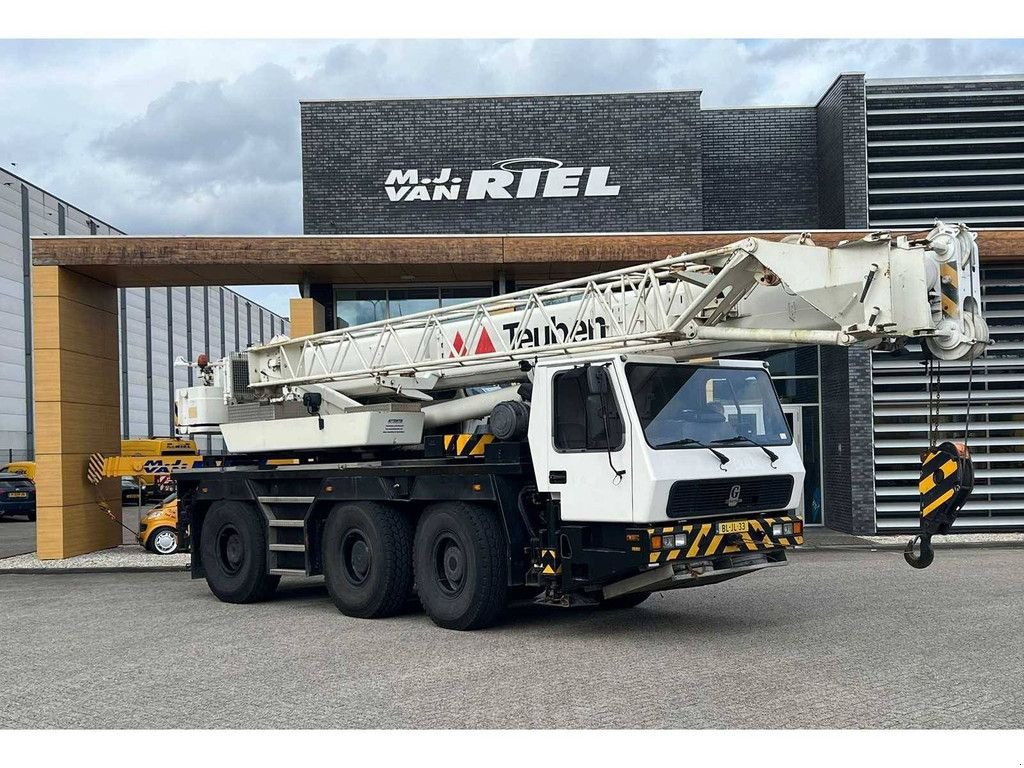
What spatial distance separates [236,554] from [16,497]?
20.9m

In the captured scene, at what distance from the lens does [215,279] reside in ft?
59.9

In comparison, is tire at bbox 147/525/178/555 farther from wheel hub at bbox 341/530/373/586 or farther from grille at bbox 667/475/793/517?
grille at bbox 667/475/793/517

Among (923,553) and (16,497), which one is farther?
(16,497)

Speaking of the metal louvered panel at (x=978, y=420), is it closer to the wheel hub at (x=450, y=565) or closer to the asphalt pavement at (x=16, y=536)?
the wheel hub at (x=450, y=565)

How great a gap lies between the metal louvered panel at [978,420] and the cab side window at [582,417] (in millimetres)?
10599

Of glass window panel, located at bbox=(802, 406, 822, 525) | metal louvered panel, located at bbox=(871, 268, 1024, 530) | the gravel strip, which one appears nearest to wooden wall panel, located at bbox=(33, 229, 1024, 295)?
metal louvered panel, located at bbox=(871, 268, 1024, 530)

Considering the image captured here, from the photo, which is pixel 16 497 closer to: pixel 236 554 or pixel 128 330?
pixel 236 554

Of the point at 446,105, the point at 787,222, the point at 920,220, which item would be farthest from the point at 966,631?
the point at 446,105

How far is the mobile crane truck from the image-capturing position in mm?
8828

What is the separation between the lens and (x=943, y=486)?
29.1ft

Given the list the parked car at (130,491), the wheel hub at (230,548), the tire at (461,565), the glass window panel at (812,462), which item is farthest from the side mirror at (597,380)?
the parked car at (130,491)

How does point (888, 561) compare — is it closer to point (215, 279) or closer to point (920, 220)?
point (920, 220)

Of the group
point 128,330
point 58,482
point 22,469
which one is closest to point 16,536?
point 58,482

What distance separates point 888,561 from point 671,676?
8572 mm
